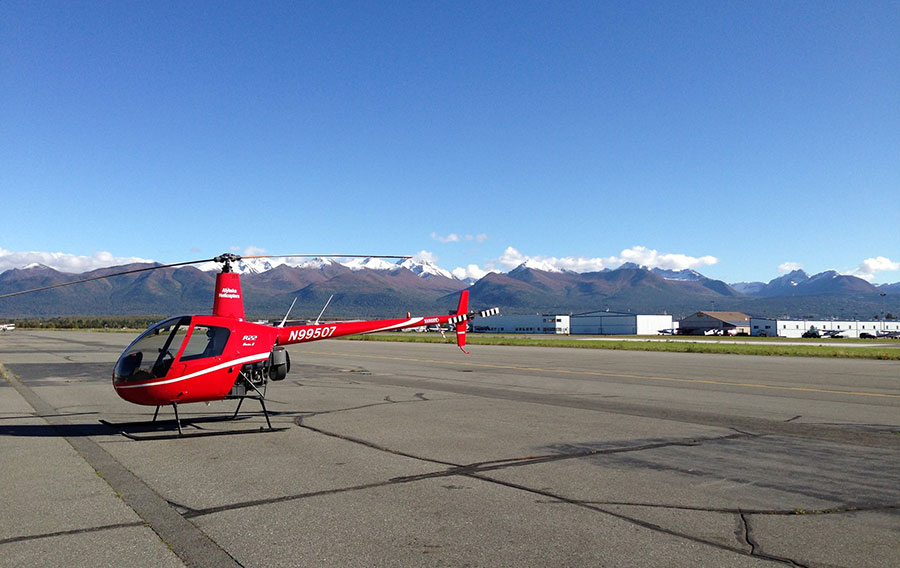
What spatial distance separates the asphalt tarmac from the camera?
18.5 ft

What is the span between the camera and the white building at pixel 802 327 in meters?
128

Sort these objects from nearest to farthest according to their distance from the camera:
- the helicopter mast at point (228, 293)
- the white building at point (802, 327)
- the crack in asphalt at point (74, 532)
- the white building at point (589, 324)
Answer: the crack in asphalt at point (74, 532)
the helicopter mast at point (228, 293)
the white building at point (802, 327)
the white building at point (589, 324)

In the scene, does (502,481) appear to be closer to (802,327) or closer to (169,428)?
(169,428)

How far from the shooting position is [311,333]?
582 inches

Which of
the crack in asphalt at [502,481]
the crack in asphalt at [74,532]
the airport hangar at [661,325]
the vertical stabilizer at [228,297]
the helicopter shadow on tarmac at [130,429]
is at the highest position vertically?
the vertical stabilizer at [228,297]

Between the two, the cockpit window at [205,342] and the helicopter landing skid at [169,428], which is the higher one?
the cockpit window at [205,342]

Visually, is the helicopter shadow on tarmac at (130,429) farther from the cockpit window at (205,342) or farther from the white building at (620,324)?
the white building at (620,324)

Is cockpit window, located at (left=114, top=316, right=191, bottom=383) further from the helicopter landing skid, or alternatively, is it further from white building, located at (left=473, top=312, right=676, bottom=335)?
white building, located at (left=473, top=312, right=676, bottom=335)

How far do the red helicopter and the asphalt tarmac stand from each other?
0.84 metres

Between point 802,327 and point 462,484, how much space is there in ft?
481

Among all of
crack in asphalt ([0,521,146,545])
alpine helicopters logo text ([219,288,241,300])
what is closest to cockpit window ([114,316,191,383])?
alpine helicopters logo text ([219,288,241,300])

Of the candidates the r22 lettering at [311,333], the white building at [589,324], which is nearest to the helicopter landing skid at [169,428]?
the r22 lettering at [311,333]

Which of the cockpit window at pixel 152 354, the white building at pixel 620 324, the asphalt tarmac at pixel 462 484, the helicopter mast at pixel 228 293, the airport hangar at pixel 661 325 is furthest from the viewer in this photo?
the white building at pixel 620 324

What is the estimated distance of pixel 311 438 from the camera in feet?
36.4
